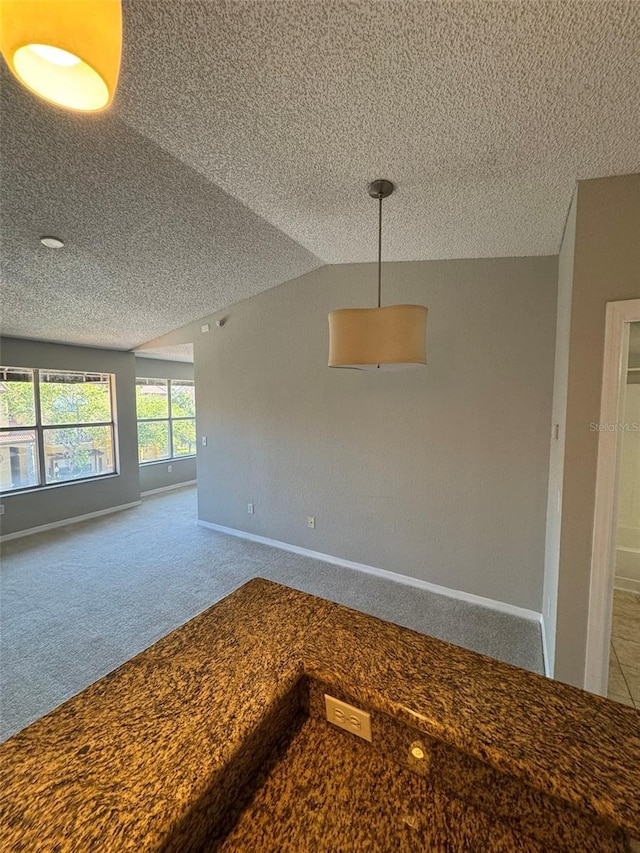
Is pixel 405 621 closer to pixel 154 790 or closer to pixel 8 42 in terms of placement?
pixel 154 790

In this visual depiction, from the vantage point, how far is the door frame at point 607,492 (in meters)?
1.74

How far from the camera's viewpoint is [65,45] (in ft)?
1.73

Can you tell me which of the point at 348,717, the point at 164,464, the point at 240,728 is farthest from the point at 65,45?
the point at 164,464

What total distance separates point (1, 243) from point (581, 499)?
3890mm

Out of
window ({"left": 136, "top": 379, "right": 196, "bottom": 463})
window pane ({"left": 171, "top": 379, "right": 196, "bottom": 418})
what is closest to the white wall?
window ({"left": 136, "top": 379, "right": 196, "bottom": 463})

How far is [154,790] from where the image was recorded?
0.61 m

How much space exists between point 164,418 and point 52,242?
4.62 m

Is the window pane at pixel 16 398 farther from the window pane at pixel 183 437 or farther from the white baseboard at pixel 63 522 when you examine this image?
the window pane at pixel 183 437

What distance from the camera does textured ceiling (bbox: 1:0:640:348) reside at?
1.18 m

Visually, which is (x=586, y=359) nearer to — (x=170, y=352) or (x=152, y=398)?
A: (x=170, y=352)

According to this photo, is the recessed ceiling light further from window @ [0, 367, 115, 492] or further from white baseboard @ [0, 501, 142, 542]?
white baseboard @ [0, 501, 142, 542]

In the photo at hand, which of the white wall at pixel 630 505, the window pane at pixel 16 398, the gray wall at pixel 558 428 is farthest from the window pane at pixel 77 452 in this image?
the white wall at pixel 630 505

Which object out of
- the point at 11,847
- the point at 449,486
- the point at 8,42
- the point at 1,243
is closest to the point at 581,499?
the point at 449,486

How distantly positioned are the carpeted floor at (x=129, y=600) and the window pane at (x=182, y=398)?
2986 mm
